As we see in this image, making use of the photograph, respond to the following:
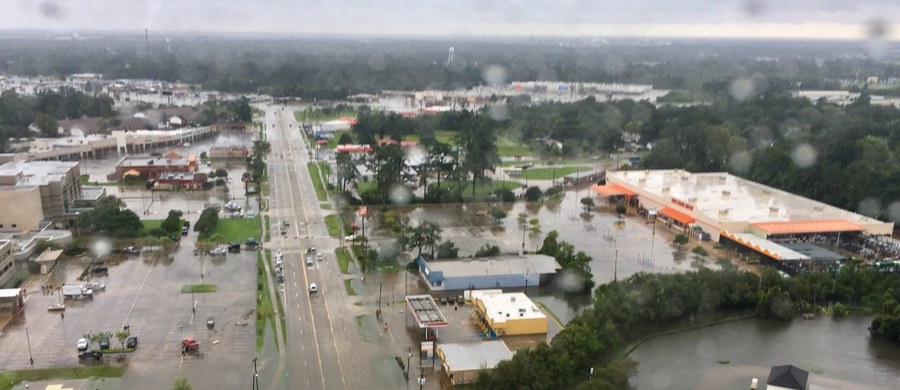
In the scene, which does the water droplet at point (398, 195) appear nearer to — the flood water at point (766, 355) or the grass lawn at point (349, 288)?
the grass lawn at point (349, 288)

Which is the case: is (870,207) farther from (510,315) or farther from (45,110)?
(45,110)

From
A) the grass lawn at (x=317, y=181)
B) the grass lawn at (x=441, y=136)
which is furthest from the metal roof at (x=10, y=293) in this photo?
the grass lawn at (x=441, y=136)

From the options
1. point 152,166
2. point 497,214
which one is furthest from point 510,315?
point 152,166

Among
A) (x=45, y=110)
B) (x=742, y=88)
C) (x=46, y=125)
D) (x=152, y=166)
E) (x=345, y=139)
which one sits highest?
(x=742, y=88)

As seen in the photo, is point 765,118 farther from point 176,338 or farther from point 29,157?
point 29,157

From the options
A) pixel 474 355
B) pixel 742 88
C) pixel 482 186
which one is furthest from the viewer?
pixel 742 88

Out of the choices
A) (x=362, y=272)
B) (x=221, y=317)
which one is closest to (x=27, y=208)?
(x=221, y=317)

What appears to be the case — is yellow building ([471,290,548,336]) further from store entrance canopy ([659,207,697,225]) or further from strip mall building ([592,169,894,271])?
store entrance canopy ([659,207,697,225])

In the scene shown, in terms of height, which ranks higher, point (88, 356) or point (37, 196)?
point (37, 196)
